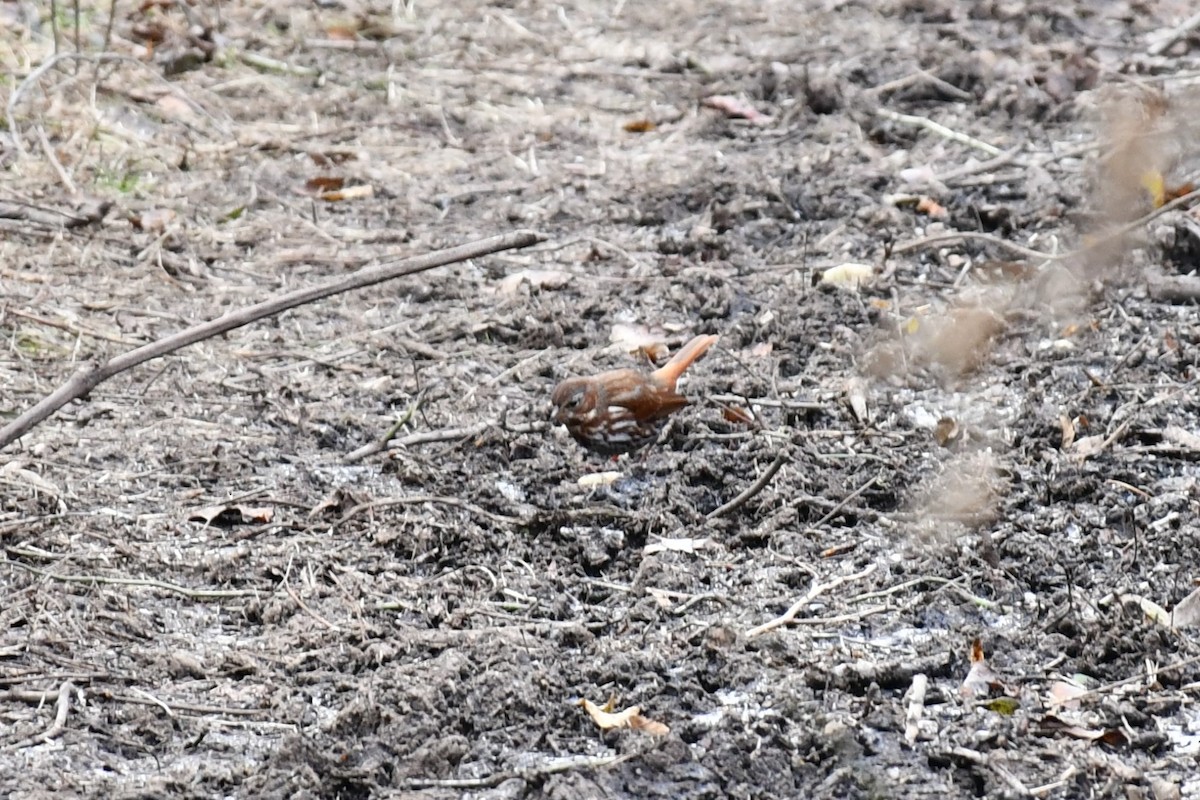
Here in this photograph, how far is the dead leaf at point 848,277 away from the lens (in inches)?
213

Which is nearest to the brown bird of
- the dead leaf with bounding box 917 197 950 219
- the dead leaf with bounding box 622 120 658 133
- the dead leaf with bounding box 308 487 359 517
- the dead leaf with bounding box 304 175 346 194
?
the dead leaf with bounding box 308 487 359 517

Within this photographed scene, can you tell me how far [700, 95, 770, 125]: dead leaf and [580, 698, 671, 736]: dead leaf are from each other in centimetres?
472

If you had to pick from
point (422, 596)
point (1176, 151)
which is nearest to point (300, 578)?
point (422, 596)

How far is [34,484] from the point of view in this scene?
3.94m

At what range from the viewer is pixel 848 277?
215 inches

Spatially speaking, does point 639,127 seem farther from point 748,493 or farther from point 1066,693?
point 1066,693

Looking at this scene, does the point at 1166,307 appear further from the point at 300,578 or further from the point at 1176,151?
the point at 300,578

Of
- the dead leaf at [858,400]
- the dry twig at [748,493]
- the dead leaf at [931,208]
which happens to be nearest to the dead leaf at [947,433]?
the dead leaf at [858,400]

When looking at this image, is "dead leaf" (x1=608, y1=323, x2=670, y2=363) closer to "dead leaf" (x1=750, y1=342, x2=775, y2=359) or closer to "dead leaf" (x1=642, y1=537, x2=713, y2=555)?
"dead leaf" (x1=750, y1=342, x2=775, y2=359)

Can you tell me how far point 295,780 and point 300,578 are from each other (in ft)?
3.00

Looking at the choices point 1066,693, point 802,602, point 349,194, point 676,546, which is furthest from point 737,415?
point 349,194

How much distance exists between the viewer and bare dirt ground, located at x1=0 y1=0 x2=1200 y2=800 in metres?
2.95

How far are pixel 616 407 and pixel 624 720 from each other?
4.62ft

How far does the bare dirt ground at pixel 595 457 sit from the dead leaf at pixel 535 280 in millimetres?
25
